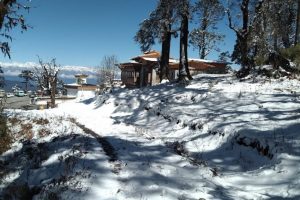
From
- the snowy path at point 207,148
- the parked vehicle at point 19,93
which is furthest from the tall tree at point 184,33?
the parked vehicle at point 19,93

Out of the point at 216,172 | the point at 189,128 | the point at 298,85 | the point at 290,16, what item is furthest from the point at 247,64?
the point at 290,16

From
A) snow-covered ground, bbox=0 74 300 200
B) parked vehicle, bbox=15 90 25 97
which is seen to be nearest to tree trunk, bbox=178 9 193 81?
snow-covered ground, bbox=0 74 300 200

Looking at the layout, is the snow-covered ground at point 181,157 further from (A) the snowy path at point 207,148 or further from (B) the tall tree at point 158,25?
(B) the tall tree at point 158,25

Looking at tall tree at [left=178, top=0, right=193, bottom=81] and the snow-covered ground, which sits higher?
tall tree at [left=178, top=0, right=193, bottom=81]

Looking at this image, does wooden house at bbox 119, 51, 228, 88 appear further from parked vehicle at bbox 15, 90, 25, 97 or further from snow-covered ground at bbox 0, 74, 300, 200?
parked vehicle at bbox 15, 90, 25, 97

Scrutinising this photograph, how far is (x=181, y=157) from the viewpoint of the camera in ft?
30.0

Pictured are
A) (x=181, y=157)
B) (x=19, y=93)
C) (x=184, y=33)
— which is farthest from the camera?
(x=19, y=93)

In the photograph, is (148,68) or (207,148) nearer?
(207,148)

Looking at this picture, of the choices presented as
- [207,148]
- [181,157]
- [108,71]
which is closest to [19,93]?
[108,71]

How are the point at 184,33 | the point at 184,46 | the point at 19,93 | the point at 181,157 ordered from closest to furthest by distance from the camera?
the point at 181,157 → the point at 184,33 → the point at 184,46 → the point at 19,93

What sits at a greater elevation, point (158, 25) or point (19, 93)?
point (158, 25)

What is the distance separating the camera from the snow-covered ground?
23.1 feet

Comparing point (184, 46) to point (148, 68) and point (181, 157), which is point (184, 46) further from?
point (148, 68)

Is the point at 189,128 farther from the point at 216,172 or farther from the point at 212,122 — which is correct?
the point at 216,172
